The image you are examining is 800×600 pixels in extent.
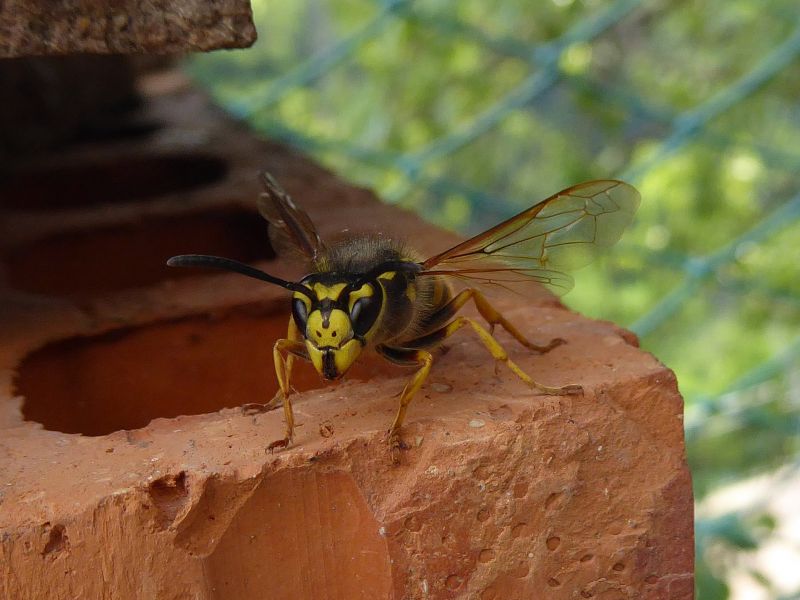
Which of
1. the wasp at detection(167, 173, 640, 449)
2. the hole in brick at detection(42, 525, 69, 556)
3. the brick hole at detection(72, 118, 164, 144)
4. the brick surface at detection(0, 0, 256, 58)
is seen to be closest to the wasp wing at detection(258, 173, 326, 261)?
the wasp at detection(167, 173, 640, 449)

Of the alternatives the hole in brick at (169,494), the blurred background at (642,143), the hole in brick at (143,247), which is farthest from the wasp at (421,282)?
the blurred background at (642,143)

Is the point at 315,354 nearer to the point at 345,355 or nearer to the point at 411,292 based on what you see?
the point at 345,355

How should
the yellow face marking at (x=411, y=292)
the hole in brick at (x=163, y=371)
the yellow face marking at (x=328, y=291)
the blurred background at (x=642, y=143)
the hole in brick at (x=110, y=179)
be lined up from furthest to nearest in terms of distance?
the blurred background at (x=642, y=143) < the hole in brick at (x=110, y=179) < the hole in brick at (x=163, y=371) < the yellow face marking at (x=411, y=292) < the yellow face marking at (x=328, y=291)

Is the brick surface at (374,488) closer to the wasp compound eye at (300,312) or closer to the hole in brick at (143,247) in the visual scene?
the wasp compound eye at (300,312)

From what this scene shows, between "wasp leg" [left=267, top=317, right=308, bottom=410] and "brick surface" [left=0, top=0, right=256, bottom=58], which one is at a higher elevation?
"brick surface" [left=0, top=0, right=256, bottom=58]

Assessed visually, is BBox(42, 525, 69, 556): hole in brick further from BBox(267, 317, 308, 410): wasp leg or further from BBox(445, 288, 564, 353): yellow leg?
BBox(445, 288, 564, 353): yellow leg

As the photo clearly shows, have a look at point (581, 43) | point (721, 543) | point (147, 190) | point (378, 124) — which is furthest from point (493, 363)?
point (378, 124)

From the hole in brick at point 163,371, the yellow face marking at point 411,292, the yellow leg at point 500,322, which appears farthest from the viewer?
the hole in brick at point 163,371
